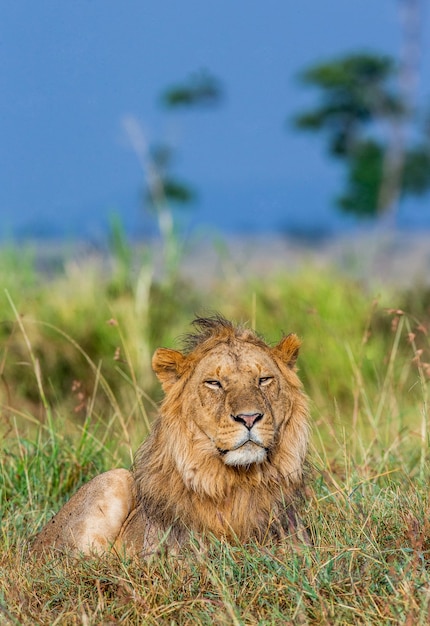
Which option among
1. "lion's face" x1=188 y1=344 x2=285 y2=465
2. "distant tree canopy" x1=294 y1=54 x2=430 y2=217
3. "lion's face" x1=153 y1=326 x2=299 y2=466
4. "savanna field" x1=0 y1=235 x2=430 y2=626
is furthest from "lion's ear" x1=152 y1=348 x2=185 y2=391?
"distant tree canopy" x1=294 y1=54 x2=430 y2=217

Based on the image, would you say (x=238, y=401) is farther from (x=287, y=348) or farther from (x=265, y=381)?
(x=287, y=348)

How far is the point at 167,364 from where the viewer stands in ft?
15.5

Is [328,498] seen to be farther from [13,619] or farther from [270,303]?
[270,303]

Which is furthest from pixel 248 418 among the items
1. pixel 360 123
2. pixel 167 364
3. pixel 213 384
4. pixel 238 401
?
pixel 360 123

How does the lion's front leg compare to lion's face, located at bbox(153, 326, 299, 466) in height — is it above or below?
below

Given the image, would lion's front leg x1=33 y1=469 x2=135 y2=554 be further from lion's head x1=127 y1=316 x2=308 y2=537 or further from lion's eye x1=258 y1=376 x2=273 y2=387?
lion's eye x1=258 y1=376 x2=273 y2=387

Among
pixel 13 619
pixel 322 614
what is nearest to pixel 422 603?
pixel 322 614

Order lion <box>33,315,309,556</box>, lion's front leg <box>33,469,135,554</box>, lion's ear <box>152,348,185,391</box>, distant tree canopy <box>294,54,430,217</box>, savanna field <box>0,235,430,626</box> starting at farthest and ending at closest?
distant tree canopy <box>294,54,430,217</box>, lion's front leg <box>33,469,135,554</box>, lion's ear <box>152,348,185,391</box>, lion <box>33,315,309,556</box>, savanna field <box>0,235,430,626</box>

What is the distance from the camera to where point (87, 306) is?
11391 mm

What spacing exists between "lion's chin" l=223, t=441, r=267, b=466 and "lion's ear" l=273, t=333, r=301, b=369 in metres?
0.53

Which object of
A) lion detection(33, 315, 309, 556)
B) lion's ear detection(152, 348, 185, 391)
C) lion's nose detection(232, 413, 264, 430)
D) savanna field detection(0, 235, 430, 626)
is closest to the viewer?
savanna field detection(0, 235, 430, 626)

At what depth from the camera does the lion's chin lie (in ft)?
14.4

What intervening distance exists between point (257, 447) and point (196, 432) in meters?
0.31

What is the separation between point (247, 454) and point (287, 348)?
61cm
